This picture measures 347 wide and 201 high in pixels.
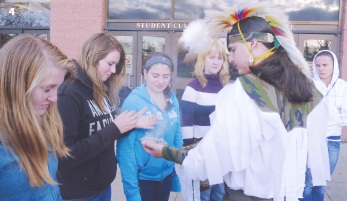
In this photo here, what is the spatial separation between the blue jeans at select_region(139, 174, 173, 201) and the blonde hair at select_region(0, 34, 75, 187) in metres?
1.42

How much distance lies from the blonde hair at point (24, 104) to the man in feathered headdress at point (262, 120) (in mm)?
890

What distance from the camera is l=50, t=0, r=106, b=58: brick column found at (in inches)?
291

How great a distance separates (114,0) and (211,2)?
221 cm

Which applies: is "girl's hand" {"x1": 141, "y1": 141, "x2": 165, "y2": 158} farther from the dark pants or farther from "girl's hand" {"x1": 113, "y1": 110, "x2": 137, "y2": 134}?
the dark pants

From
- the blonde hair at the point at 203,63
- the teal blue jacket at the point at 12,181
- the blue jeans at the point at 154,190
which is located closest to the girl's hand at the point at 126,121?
the blue jeans at the point at 154,190

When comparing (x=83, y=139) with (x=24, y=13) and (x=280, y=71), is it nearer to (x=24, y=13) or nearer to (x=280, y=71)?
(x=280, y=71)

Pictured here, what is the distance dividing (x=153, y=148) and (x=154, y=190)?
538 millimetres

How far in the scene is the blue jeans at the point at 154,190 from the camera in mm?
2621

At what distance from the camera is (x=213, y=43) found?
3.56 metres

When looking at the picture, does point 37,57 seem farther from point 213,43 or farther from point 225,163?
point 213,43

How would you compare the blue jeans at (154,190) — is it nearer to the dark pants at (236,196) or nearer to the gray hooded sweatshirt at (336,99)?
the dark pants at (236,196)

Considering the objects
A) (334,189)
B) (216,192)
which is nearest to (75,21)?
(216,192)

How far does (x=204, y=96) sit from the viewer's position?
11.5 feet

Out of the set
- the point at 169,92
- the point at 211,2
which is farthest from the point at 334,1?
the point at 169,92
